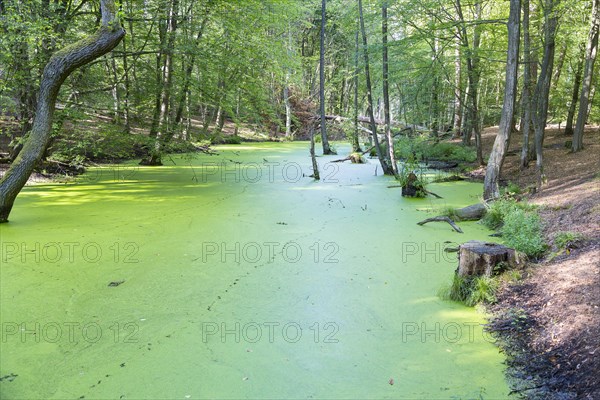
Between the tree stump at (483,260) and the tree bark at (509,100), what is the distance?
3.02 meters

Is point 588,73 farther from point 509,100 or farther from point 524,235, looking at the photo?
point 524,235

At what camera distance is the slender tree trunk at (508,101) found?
234 inches

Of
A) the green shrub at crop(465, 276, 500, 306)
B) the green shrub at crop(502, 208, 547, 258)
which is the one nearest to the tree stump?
the green shrub at crop(465, 276, 500, 306)

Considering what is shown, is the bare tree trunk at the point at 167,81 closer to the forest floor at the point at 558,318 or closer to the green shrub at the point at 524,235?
the green shrub at the point at 524,235

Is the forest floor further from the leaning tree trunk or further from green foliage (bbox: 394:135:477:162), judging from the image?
green foliage (bbox: 394:135:477:162)

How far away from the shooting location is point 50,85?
517 centimetres

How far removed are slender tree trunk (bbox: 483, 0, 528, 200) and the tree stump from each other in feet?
9.89

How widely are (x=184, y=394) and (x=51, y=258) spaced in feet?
8.37

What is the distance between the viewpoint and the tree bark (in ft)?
19.5

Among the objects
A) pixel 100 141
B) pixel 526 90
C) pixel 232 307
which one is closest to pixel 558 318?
pixel 232 307

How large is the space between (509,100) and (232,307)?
5007 mm

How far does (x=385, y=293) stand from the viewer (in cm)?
331

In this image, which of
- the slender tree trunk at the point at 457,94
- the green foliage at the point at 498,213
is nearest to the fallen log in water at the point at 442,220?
the green foliage at the point at 498,213

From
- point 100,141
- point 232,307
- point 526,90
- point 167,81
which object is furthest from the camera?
point 167,81
